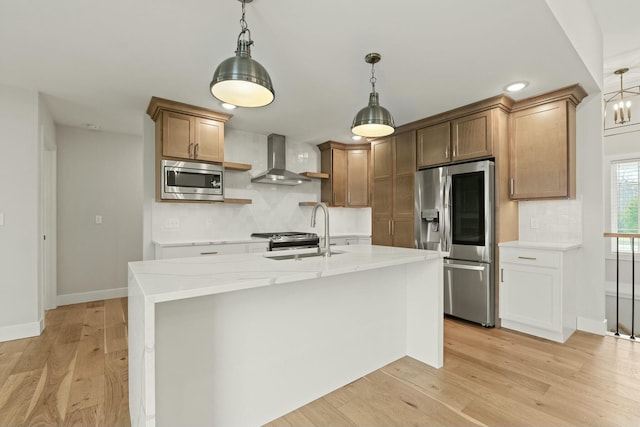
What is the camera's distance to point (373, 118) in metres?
Answer: 2.25

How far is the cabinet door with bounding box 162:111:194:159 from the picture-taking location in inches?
133

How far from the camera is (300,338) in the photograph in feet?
6.23

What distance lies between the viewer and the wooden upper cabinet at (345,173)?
200 inches

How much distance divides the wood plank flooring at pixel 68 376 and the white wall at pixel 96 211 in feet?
3.01

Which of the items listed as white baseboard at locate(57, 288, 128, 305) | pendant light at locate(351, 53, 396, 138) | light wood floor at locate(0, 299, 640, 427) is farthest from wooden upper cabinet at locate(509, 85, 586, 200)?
white baseboard at locate(57, 288, 128, 305)

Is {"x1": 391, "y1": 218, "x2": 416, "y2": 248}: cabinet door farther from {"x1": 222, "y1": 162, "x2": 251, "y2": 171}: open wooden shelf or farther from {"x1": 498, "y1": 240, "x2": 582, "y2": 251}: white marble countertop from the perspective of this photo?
{"x1": 222, "y1": 162, "x2": 251, "y2": 171}: open wooden shelf

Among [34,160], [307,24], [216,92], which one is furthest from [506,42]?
[34,160]

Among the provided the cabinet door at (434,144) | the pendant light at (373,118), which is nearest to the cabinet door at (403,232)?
the cabinet door at (434,144)

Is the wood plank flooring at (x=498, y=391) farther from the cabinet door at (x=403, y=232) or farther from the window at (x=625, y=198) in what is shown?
the window at (x=625, y=198)

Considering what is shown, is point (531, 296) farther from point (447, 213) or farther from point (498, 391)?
point (498, 391)

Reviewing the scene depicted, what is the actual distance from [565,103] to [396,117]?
1636 mm

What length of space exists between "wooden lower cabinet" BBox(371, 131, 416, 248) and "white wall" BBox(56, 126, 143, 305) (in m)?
3.55

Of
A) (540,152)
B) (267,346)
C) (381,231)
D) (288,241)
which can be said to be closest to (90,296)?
(288,241)

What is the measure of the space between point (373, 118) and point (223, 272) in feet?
4.84
